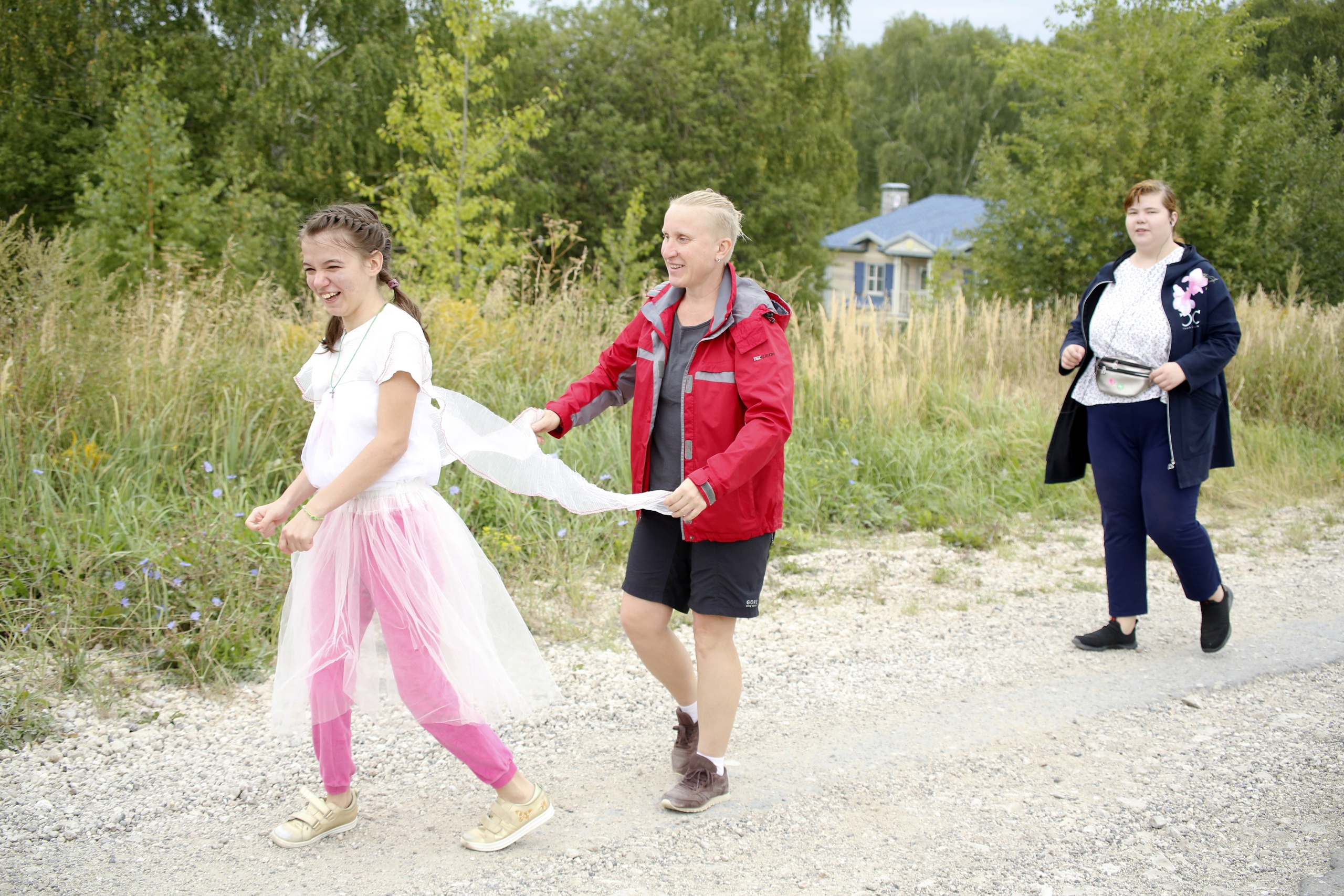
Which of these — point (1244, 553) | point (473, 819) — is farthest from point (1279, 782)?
point (1244, 553)

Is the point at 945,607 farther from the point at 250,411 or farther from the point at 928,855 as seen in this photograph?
the point at 250,411

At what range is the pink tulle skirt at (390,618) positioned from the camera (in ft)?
8.85

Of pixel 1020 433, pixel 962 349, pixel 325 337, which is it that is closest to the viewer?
pixel 325 337

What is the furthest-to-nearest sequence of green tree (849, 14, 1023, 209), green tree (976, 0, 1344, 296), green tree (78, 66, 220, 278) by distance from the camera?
green tree (849, 14, 1023, 209)
green tree (976, 0, 1344, 296)
green tree (78, 66, 220, 278)

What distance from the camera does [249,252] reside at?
1442cm

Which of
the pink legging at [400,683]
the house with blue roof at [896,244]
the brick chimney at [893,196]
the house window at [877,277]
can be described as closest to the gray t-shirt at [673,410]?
the pink legging at [400,683]

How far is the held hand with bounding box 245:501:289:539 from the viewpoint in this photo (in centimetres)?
259

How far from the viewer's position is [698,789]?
3080mm

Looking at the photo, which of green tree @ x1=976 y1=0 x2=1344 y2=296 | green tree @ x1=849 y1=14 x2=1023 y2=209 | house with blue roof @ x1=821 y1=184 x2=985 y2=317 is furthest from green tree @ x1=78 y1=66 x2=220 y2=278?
green tree @ x1=849 y1=14 x2=1023 y2=209

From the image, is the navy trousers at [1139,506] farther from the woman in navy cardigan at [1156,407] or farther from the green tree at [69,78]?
the green tree at [69,78]

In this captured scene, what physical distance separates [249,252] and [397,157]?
1055 cm

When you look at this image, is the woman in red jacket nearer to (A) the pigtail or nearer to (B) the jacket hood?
(B) the jacket hood

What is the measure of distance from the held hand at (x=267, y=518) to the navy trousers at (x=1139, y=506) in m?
3.37

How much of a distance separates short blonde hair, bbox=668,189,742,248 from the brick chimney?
47616 millimetres
